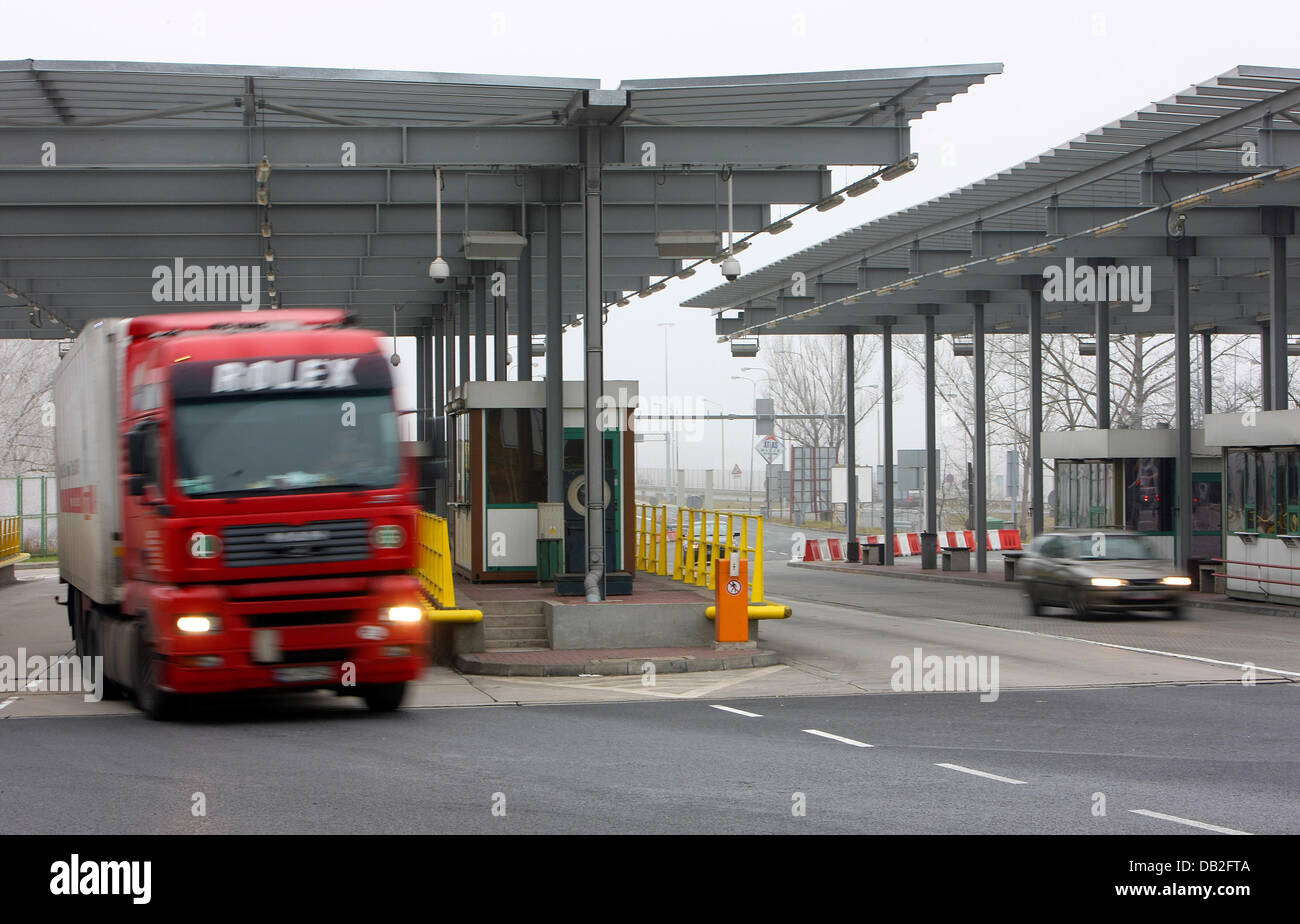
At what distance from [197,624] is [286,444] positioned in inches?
62.5

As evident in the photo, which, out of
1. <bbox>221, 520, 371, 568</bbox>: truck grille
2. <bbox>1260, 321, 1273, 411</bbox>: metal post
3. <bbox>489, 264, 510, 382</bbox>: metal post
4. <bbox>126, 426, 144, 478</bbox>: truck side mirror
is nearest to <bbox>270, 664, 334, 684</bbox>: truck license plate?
<bbox>221, 520, 371, 568</bbox>: truck grille

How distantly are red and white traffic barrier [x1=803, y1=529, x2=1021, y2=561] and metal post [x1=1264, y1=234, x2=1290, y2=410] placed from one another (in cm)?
1678

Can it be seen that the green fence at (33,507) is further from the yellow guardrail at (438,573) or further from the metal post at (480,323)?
the yellow guardrail at (438,573)

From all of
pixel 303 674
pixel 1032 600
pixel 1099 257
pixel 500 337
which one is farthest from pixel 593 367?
pixel 1099 257

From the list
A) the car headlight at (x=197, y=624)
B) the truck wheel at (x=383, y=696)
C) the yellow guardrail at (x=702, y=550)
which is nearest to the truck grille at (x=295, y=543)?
the car headlight at (x=197, y=624)

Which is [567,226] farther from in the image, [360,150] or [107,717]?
[107,717]

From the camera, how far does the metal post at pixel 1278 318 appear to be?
91.7 ft

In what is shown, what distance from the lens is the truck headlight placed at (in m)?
24.2

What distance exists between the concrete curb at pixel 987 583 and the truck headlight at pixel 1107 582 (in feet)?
4.62

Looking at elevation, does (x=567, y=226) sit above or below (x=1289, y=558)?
above

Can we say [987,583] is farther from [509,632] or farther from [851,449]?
[509,632]

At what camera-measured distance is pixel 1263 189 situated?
2717 cm

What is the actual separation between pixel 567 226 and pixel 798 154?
348 inches
